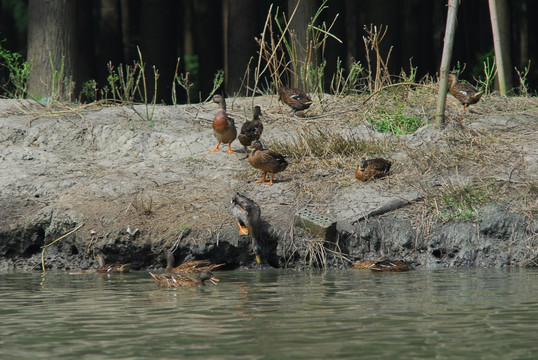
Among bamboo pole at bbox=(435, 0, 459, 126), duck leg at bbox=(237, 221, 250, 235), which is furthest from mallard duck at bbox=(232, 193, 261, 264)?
bamboo pole at bbox=(435, 0, 459, 126)

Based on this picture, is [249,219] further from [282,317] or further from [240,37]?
A: [240,37]

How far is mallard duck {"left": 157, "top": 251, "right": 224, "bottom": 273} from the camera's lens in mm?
8812

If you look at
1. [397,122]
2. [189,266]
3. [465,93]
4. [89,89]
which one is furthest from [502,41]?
[189,266]

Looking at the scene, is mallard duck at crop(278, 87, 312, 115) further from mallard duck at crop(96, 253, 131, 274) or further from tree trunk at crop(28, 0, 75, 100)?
mallard duck at crop(96, 253, 131, 274)

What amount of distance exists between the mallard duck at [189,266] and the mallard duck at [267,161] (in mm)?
1834

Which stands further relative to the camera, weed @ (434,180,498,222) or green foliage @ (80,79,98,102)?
green foliage @ (80,79,98,102)

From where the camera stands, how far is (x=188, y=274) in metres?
8.52

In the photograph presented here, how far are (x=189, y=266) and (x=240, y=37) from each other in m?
9.39

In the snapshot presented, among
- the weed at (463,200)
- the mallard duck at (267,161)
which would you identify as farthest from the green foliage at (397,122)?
the mallard duck at (267,161)

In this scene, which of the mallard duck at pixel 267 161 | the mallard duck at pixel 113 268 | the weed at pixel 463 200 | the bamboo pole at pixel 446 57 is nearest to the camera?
the mallard duck at pixel 113 268

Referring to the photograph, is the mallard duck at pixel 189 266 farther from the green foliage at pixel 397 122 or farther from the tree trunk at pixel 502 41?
the tree trunk at pixel 502 41

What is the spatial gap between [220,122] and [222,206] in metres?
1.92

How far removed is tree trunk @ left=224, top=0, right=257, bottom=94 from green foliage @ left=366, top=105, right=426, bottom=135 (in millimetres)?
5260

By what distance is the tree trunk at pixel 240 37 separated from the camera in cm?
1712
